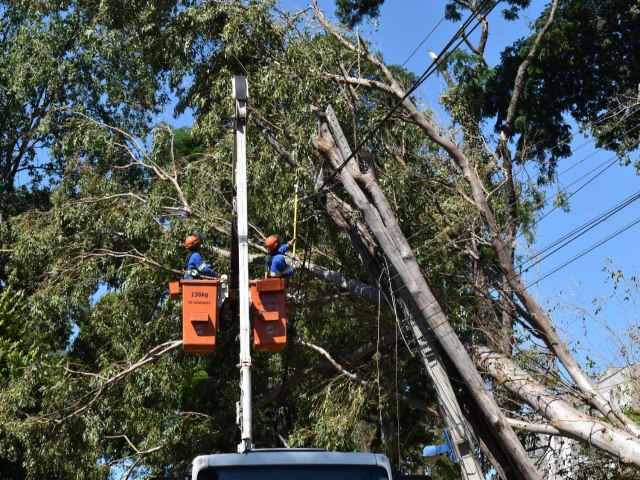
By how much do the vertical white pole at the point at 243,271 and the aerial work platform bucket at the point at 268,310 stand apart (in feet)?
1.12

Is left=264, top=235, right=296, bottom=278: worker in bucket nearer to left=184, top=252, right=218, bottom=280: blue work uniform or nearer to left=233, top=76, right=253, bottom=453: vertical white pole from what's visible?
left=184, top=252, right=218, bottom=280: blue work uniform

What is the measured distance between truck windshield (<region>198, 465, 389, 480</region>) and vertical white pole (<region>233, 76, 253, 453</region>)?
0.83 metres

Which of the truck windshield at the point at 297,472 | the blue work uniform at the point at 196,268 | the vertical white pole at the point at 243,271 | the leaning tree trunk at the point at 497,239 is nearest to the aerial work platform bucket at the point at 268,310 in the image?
the vertical white pole at the point at 243,271

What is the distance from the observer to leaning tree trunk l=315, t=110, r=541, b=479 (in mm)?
14070

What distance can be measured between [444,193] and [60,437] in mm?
8230

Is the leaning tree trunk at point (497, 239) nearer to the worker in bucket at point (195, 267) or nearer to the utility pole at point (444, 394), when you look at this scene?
the utility pole at point (444, 394)

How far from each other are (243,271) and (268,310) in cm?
89

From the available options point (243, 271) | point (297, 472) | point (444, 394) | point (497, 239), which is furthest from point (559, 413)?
point (297, 472)

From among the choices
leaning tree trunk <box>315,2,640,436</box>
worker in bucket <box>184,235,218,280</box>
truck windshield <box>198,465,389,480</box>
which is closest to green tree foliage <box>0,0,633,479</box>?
leaning tree trunk <box>315,2,640,436</box>

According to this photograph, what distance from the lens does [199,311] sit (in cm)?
1101

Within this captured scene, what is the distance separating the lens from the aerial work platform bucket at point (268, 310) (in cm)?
1071

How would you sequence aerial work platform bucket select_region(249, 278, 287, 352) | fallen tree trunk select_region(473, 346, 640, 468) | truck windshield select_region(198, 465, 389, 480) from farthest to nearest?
fallen tree trunk select_region(473, 346, 640, 468)
aerial work platform bucket select_region(249, 278, 287, 352)
truck windshield select_region(198, 465, 389, 480)

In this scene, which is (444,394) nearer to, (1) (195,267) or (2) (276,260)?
(2) (276,260)

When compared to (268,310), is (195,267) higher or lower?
higher
